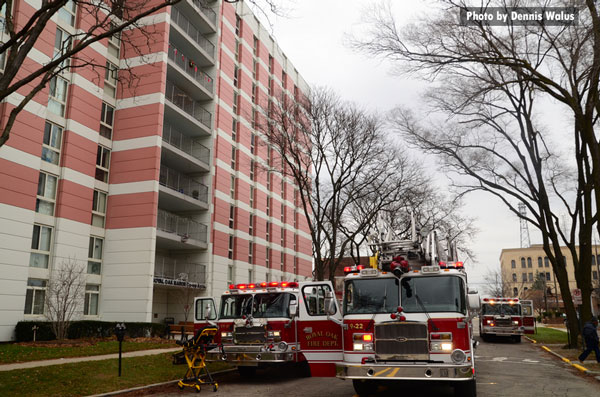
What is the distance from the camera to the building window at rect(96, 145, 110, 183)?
1098 inches

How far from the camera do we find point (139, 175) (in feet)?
91.4

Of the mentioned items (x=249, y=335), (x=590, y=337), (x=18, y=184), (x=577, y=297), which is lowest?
(x=590, y=337)

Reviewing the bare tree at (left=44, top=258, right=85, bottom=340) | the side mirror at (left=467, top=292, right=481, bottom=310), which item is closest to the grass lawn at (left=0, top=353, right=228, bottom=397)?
the side mirror at (left=467, top=292, right=481, bottom=310)

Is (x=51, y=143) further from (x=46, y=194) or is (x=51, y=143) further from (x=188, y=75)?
(x=188, y=75)

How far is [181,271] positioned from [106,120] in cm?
1090

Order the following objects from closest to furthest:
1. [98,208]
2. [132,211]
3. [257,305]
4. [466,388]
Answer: [466,388] < [257,305] < [132,211] < [98,208]

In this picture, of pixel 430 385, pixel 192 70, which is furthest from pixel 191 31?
pixel 430 385

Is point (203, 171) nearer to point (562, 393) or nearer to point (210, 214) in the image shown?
point (210, 214)

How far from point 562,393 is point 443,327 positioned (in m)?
3.88

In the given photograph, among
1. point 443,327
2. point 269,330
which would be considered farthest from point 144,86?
point 443,327

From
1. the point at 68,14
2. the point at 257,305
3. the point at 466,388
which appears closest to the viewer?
the point at 466,388

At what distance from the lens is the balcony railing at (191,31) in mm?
32316

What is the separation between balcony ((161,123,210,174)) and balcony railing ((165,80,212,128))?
1.56 meters

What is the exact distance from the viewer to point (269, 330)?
1212cm
